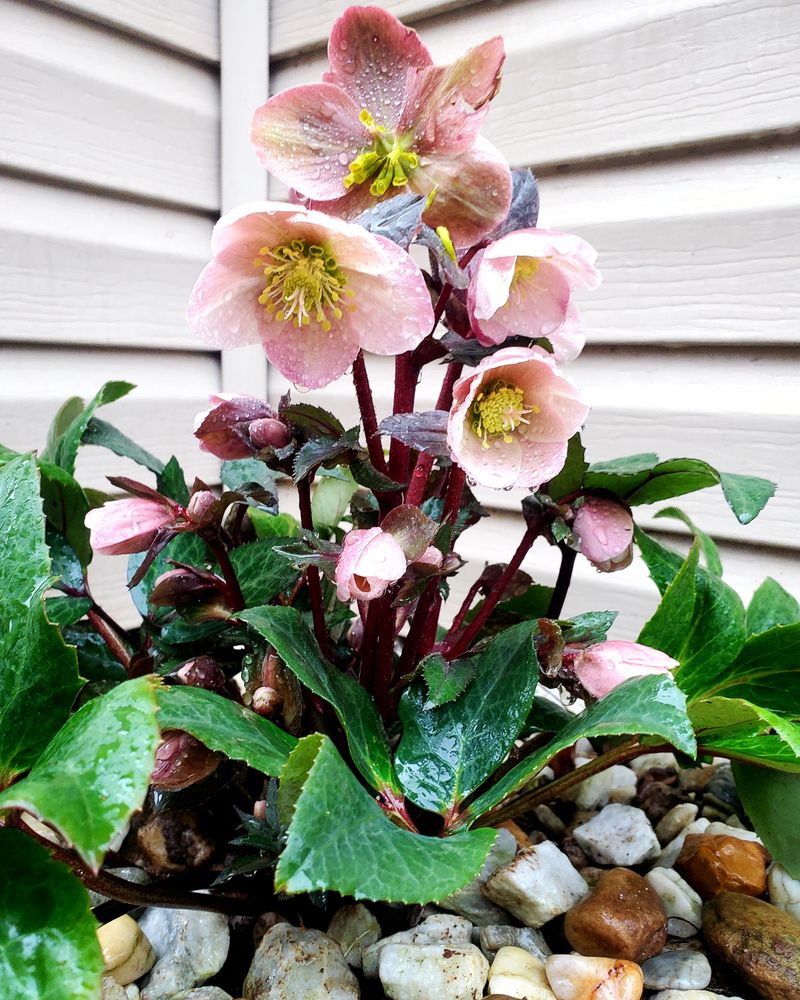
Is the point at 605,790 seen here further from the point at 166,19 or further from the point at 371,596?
the point at 166,19

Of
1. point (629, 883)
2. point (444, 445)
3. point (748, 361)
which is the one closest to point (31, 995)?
point (444, 445)

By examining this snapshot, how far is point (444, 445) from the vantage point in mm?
402

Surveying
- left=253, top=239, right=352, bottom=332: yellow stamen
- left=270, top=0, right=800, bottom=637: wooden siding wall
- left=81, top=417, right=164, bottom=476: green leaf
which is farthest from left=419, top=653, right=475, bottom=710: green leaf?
left=270, top=0, right=800, bottom=637: wooden siding wall

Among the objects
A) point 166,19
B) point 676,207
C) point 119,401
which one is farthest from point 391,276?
point 166,19

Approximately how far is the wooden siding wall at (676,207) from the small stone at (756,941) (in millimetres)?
465

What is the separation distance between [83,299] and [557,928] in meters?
0.92

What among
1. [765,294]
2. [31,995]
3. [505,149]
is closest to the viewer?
[31,995]

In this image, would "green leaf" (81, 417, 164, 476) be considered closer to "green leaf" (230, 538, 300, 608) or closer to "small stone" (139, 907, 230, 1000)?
"green leaf" (230, 538, 300, 608)

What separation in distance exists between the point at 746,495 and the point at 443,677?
23cm

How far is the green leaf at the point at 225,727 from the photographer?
35 cm

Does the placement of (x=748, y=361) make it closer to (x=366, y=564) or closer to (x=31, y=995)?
(x=366, y=564)

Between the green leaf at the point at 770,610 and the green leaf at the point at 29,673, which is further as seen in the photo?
the green leaf at the point at 770,610

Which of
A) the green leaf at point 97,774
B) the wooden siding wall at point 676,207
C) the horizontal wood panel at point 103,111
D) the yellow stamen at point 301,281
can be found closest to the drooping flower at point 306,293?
the yellow stamen at point 301,281

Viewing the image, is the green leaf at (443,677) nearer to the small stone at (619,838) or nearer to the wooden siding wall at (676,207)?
the small stone at (619,838)
